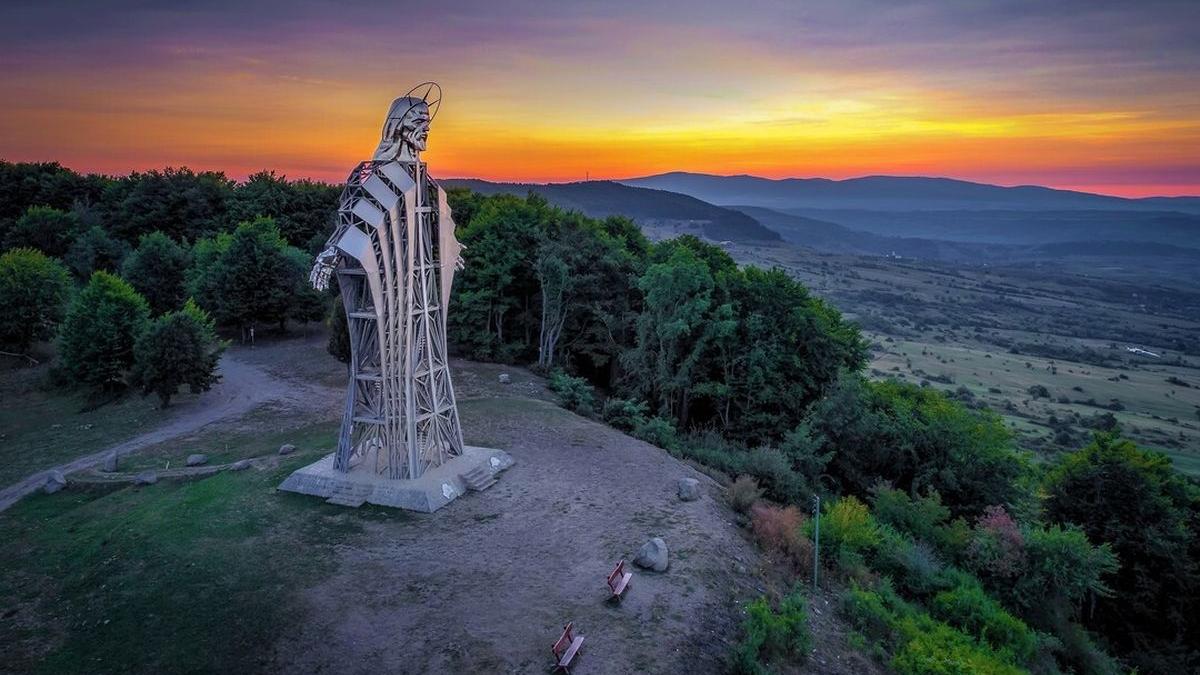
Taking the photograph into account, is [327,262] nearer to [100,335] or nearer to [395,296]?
[395,296]

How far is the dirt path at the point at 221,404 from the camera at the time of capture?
81.4 ft

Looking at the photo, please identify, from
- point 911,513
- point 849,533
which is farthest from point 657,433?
point 849,533

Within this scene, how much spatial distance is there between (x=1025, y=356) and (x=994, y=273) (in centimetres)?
11935

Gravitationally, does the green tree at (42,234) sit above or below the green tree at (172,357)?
above

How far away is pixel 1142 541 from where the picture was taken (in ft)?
87.4

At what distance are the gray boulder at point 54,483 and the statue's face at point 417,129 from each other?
682 inches

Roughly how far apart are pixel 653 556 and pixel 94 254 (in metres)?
64.8

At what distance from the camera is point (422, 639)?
13695mm

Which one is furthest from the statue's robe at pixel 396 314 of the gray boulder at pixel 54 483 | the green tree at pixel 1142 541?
the green tree at pixel 1142 541

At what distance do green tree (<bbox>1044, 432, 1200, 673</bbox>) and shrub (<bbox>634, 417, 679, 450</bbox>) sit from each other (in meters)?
16.4

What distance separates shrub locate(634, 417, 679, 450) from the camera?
98.9ft

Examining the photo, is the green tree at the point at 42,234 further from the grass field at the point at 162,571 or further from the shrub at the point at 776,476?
the shrub at the point at 776,476

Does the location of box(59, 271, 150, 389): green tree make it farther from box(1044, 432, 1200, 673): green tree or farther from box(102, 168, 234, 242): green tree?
box(1044, 432, 1200, 673): green tree

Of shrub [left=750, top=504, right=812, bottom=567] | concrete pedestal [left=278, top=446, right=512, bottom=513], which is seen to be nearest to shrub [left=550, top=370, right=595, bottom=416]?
concrete pedestal [left=278, top=446, right=512, bottom=513]
